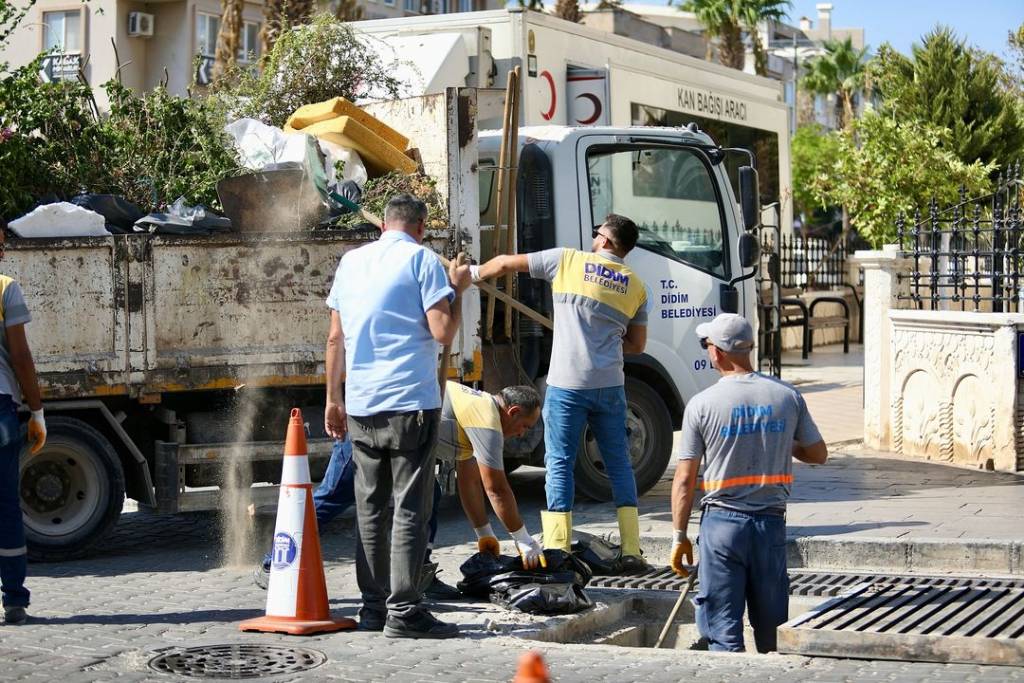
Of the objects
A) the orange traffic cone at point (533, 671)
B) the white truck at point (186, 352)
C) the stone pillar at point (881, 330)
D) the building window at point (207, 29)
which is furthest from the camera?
the building window at point (207, 29)

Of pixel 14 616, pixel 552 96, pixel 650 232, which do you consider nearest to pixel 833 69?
pixel 552 96

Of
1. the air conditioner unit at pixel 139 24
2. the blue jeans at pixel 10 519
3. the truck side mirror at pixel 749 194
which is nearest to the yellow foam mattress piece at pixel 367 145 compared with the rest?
the truck side mirror at pixel 749 194

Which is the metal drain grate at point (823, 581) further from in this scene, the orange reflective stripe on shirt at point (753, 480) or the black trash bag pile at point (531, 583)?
the orange reflective stripe on shirt at point (753, 480)

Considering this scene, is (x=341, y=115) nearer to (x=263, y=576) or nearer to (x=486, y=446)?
(x=486, y=446)

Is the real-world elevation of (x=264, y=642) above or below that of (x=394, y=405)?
below

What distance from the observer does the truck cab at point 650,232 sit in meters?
9.67

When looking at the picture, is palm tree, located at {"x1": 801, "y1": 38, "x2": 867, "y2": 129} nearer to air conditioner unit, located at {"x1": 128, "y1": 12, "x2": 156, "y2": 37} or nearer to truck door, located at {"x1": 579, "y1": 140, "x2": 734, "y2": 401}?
air conditioner unit, located at {"x1": 128, "y1": 12, "x2": 156, "y2": 37}

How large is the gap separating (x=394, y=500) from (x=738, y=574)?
141 cm

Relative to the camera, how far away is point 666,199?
10133 millimetres

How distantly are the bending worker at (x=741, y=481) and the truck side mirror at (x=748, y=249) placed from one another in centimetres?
409

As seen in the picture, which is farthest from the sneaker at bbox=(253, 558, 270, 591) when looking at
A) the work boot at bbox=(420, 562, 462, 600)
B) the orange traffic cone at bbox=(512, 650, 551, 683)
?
the orange traffic cone at bbox=(512, 650, 551, 683)

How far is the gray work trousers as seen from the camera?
609 centimetres

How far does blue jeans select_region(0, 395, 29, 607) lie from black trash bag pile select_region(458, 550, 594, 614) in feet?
6.24

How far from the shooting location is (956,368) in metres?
11.6
